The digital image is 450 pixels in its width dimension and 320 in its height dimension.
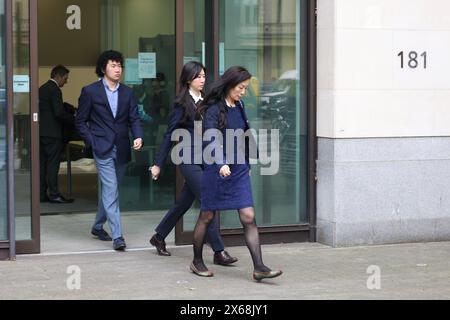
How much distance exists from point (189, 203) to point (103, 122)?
1.28 m

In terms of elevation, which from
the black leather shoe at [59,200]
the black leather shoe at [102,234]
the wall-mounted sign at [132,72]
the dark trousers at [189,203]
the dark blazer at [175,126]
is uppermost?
the wall-mounted sign at [132,72]

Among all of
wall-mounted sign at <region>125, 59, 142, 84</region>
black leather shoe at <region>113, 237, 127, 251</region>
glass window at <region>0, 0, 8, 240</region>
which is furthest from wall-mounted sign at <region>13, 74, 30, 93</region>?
wall-mounted sign at <region>125, 59, 142, 84</region>

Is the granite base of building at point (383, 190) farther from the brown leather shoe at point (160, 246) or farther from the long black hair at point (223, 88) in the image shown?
the long black hair at point (223, 88)

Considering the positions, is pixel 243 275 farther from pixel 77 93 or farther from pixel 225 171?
pixel 77 93

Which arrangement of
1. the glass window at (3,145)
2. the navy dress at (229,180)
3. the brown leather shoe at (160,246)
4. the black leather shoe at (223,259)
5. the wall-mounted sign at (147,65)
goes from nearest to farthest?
the navy dress at (229,180) < the black leather shoe at (223,259) < the glass window at (3,145) < the brown leather shoe at (160,246) < the wall-mounted sign at (147,65)

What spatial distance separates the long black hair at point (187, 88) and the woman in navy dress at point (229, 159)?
0.58 m

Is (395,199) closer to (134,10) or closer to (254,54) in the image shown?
(254,54)

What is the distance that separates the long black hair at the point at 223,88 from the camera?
790 cm

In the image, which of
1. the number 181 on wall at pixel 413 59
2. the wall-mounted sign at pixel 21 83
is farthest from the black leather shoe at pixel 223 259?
the number 181 on wall at pixel 413 59

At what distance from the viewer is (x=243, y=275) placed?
833cm

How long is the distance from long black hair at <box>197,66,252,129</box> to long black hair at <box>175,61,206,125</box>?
1.89 feet

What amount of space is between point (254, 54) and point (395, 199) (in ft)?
7.10

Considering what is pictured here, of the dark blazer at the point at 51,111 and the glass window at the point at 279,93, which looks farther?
the dark blazer at the point at 51,111

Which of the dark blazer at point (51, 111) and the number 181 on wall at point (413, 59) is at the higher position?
the number 181 on wall at point (413, 59)
